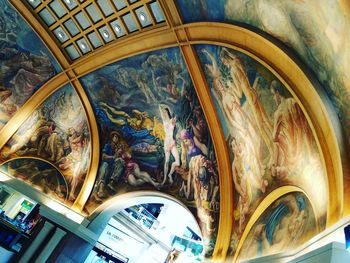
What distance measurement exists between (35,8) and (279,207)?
34.9ft

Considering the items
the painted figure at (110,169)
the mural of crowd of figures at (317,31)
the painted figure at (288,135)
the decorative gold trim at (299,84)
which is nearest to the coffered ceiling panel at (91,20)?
the decorative gold trim at (299,84)

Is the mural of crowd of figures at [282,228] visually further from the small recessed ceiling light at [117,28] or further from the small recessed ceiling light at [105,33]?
the small recessed ceiling light at [105,33]

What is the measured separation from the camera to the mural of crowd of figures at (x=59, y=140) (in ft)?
46.1

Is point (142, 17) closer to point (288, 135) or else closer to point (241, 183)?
point (288, 135)

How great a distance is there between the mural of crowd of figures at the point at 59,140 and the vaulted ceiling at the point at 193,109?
49 mm

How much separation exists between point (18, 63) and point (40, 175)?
16.2 feet

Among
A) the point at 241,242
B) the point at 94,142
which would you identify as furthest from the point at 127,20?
the point at 241,242

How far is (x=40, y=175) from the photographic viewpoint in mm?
14531

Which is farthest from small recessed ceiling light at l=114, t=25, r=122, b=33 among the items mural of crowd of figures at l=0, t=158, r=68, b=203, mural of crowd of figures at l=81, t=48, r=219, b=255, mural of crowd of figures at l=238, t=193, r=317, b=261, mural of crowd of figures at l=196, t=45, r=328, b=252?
mural of crowd of figures at l=238, t=193, r=317, b=261

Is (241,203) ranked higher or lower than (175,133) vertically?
lower

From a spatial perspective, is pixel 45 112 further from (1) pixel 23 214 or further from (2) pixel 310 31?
(2) pixel 310 31

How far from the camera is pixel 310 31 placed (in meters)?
6.28

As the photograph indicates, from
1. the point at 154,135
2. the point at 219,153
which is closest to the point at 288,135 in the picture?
the point at 219,153

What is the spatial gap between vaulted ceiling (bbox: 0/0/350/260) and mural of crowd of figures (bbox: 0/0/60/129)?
0.15 feet
